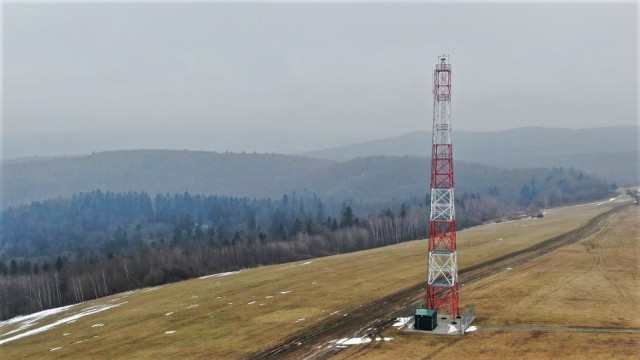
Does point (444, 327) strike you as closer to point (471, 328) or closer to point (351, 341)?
point (471, 328)

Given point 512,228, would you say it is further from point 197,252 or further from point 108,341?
point 108,341

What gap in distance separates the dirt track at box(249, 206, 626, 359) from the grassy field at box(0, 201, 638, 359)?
198cm

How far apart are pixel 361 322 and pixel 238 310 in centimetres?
2089

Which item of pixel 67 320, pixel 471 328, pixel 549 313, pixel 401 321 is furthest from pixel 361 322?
pixel 67 320

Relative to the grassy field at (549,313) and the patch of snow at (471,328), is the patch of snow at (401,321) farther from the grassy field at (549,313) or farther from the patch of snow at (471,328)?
the patch of snow at (471,328)

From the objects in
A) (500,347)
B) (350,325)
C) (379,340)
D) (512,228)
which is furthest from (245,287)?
(512,228)

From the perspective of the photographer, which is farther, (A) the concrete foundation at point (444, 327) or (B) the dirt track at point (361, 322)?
(A) the concrete foundation at point (444, 327)

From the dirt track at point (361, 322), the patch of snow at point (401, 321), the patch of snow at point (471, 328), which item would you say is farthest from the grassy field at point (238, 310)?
the patch of snow at point (401, 321)

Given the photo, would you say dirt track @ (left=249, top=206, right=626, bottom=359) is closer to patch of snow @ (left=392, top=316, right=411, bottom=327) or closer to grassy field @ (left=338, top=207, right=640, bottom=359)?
patch of snow @ (left=392, top=316, right=411, bottom=327)

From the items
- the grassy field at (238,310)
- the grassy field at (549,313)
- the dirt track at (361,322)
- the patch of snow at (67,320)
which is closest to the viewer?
the grassy field at (549,313)

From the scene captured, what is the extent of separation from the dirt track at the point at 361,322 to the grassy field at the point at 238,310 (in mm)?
1976

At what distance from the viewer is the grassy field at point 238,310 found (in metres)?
59.5

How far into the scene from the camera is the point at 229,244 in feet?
547

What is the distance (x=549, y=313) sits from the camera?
194 feet
